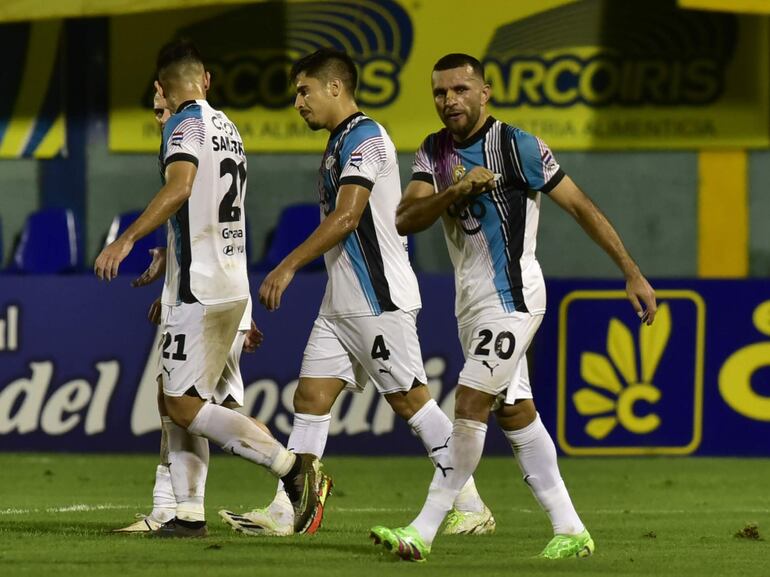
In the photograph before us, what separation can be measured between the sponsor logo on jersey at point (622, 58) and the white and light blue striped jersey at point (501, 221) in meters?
8.24

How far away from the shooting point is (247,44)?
14.8 meters

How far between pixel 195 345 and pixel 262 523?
90 cm

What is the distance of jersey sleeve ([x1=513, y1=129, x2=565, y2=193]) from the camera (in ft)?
20.9

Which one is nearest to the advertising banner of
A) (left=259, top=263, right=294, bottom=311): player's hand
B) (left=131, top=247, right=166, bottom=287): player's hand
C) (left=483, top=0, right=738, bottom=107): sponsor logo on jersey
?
(left=483, top=0, right=738, bottom=107): sponsor logo on jersey

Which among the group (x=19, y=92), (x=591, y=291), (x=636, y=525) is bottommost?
(x=636, y=525)

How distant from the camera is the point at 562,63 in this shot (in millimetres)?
14625

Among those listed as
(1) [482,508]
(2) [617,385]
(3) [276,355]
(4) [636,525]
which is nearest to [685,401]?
(2) [617,385]

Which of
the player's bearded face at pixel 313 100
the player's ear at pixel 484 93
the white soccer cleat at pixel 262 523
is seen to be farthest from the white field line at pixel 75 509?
the player's ear at pixel 484 93

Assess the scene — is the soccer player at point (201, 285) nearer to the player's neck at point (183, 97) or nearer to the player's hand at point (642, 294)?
the player's neck at point (183, 97)

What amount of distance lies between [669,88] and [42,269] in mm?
5498

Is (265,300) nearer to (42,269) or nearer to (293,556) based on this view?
(293,556)

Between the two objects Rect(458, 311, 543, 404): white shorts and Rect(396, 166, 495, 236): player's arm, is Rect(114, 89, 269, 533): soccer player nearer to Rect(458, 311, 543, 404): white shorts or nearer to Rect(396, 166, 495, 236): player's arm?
Rect(396, 166, 495, 236): player's arm

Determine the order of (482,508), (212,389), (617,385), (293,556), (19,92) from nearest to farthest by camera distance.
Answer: (293,556) → (212,389) → (482,508) → (617,385) → (19,92)

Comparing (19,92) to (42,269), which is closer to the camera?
(42,269)
